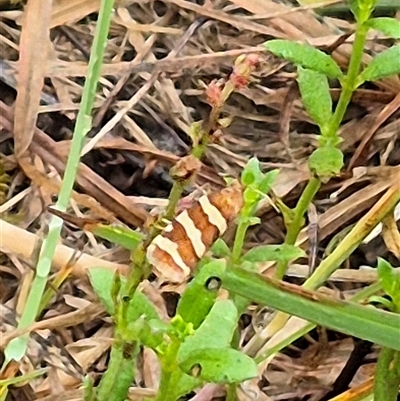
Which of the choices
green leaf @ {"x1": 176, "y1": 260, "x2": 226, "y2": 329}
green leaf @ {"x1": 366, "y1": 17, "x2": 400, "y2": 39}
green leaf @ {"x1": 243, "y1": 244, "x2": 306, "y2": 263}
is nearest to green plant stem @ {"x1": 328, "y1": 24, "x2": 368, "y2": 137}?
green leaf @ {"x1": 366, "y1": 17, "x2": 400, "y2": 39}

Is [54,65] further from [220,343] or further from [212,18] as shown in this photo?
[220,343]

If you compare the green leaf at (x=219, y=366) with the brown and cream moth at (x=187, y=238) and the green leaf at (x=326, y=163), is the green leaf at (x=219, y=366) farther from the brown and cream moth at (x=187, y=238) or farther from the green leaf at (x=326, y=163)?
the green leaf at (x=326, y=163)

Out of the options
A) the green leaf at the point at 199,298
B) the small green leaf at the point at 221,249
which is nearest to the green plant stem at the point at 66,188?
the small green leaf at the point at 221,249

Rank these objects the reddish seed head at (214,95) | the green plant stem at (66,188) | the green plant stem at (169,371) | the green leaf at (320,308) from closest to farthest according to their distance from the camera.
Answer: the reddish seed head at (214,95)
the green plant stem at (169,371)
the green leaf at (320,308)
the green plant stem at (66,188)

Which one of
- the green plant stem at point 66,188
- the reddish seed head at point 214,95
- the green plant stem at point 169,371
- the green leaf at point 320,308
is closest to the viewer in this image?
the reddish seed head at point 214,95

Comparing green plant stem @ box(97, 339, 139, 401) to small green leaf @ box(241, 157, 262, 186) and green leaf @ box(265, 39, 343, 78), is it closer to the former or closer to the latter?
small green leaf @ box(241, 157, 262, 186)

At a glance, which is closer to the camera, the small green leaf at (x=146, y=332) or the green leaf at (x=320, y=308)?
the small green leaf at (x=146, y=332)
